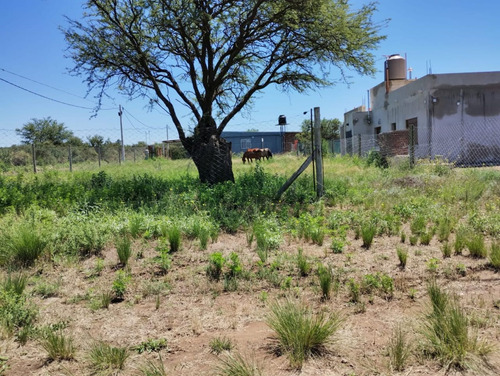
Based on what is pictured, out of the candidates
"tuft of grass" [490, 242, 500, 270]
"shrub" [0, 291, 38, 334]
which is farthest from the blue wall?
"shrub" [0, 291, 38, 334]

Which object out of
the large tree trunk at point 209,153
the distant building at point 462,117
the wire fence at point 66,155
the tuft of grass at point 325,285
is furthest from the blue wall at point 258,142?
the tuft of grass at point 325,285

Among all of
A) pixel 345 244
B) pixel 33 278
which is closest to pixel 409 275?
pixel 345 244

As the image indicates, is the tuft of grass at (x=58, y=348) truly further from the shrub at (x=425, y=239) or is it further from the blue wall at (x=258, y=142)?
the blue wall at (x=258, y=142)

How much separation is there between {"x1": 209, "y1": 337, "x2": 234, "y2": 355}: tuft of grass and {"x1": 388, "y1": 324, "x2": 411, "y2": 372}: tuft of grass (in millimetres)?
1029

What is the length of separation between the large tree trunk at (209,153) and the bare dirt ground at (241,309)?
16.5ft

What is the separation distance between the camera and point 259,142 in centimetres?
4194

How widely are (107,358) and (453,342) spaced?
217 cm

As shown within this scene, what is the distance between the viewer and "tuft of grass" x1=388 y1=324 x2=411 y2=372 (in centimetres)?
221

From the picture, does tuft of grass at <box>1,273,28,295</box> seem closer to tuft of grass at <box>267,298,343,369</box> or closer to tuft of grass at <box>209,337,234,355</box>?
tuft of grass at <box>209,337,234,355</box>

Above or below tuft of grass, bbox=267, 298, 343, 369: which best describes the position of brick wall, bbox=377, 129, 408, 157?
above

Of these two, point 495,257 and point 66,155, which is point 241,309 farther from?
point 66,155

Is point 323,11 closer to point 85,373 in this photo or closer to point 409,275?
point 409,275

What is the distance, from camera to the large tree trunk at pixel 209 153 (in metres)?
9.61

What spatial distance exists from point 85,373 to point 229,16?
917 cm
